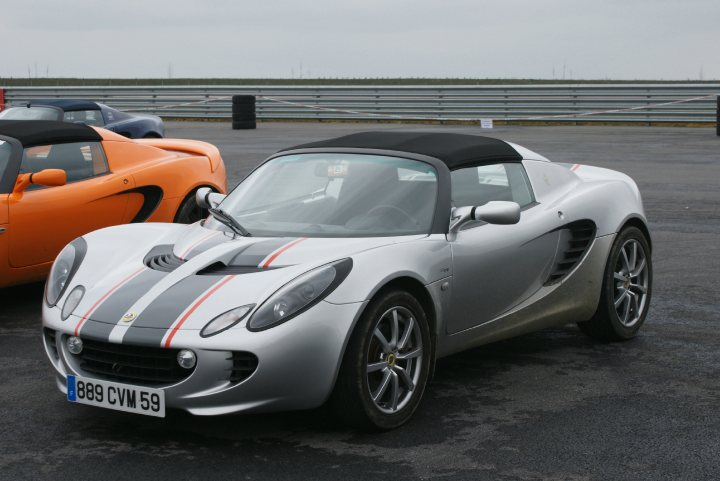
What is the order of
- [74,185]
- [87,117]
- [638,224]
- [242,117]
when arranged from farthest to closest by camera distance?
1. [242,117]
2. [87,117]
3. [74,185]
4. [638,224]

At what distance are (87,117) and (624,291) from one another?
1299 cm

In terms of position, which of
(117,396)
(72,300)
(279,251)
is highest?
(279,251)

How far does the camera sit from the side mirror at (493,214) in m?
5.26

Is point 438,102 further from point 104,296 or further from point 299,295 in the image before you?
point 299,295

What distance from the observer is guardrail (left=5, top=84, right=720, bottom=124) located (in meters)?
28.1

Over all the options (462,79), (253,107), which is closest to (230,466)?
(253,107)

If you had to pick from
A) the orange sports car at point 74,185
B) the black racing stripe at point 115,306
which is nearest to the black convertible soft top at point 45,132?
the orange sports car at point 74,185

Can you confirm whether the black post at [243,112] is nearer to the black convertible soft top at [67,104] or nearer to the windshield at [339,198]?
the black convertible soft top at [67,104]

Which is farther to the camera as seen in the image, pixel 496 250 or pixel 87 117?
pixel 87 117

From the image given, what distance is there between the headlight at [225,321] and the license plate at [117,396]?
301 mm

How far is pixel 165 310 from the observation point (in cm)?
469

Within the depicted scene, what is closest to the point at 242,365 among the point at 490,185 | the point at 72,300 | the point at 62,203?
the point at 72,300

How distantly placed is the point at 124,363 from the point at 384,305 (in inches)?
43.8

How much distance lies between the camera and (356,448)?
468 centimetres
